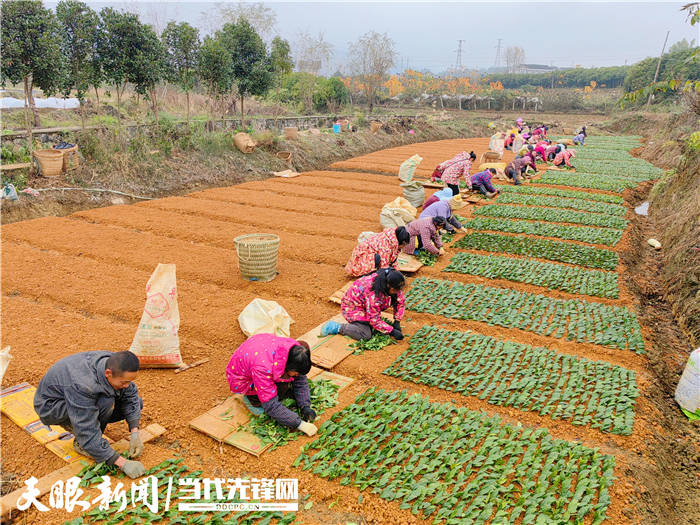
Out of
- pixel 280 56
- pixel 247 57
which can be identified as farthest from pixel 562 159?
pixel 247 57

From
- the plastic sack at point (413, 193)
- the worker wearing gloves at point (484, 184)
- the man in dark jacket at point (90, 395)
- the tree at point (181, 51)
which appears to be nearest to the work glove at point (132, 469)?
the man in dark jacket at point (90, 395)

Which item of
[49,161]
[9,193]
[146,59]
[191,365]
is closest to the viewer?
[191,365]

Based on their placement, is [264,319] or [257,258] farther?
[257,258]

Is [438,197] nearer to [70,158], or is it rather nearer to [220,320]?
[220,320]

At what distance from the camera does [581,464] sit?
3.97m

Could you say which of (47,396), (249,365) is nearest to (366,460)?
(249,365)

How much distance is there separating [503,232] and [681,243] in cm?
342

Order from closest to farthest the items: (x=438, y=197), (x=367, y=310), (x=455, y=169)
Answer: (x=367, y=310)
(x=438, y=197)
(x=455, y=169)

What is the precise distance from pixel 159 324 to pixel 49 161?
934cm

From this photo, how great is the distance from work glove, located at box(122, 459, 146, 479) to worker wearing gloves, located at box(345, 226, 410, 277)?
14.1 ft

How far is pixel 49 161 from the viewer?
38.3 feet

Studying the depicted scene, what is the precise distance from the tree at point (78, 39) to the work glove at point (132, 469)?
1172cm

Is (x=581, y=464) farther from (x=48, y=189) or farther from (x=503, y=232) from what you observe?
(x=48, y=189)

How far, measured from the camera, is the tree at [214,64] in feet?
51.5
